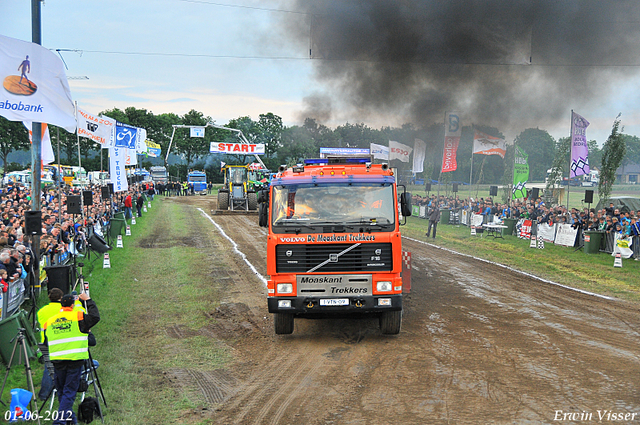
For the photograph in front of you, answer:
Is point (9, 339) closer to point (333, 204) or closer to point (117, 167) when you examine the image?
point (333, 204)

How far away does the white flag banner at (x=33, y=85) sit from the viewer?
341 inches

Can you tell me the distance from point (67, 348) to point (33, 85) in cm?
517

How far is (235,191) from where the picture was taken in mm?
35875

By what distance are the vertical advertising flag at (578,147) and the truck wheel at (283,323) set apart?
1824 centimetres

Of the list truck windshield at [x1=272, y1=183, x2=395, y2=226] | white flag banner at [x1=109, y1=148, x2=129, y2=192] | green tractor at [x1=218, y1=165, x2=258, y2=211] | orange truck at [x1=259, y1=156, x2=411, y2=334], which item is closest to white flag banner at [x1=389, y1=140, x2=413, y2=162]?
green tractor at [x1=218, y1=165, x2=258, y2=211]

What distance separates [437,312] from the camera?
11.6 metres

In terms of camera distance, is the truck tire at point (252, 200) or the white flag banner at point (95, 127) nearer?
the white flag banner at point (95, 127)

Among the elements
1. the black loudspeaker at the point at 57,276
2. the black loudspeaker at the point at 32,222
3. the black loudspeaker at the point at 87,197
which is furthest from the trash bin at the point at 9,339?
the black loudspeaker at the point at 87,197

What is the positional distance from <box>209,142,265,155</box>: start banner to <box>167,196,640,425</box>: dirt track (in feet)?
121

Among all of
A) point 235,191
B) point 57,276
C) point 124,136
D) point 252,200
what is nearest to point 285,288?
point 57,276

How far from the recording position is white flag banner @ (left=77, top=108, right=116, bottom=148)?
17411 mm

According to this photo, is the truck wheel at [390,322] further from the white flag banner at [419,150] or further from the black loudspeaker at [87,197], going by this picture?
the white flag banner at [419,150]

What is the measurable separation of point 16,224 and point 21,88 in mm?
6996

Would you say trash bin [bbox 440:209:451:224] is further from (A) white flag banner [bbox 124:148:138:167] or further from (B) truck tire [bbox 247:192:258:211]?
(A) white flag banner [bbox 124:148:138:167]
